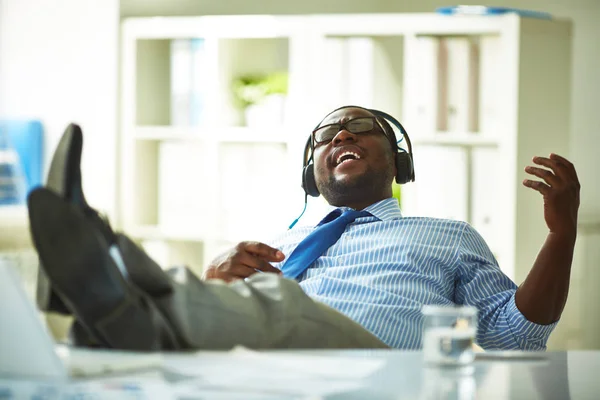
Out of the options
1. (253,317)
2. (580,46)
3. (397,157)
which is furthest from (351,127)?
(580,46)

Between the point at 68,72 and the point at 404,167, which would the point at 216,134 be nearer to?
the point at 68,72

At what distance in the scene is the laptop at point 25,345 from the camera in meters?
0.88

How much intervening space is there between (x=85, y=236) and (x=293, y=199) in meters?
2.42

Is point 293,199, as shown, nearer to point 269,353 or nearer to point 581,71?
point 581,71

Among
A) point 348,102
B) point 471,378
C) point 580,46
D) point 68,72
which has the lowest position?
point 471,378

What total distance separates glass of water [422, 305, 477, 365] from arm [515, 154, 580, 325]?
2.13ft

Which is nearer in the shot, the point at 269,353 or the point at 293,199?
the point at 269,353

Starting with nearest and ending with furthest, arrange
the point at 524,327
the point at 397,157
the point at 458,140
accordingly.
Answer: the point at 524,327, the point at 397,157, the point at 458,140

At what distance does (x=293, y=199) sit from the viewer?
337 cm

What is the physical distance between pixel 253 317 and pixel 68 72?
2.72 metres

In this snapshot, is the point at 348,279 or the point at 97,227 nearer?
the point at 97,227

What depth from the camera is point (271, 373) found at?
93 centimetres

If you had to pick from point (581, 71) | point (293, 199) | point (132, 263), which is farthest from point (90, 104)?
point (132, 263)

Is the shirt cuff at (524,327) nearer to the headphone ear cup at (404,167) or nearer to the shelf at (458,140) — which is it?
the headphone ear cup at (404,167)
